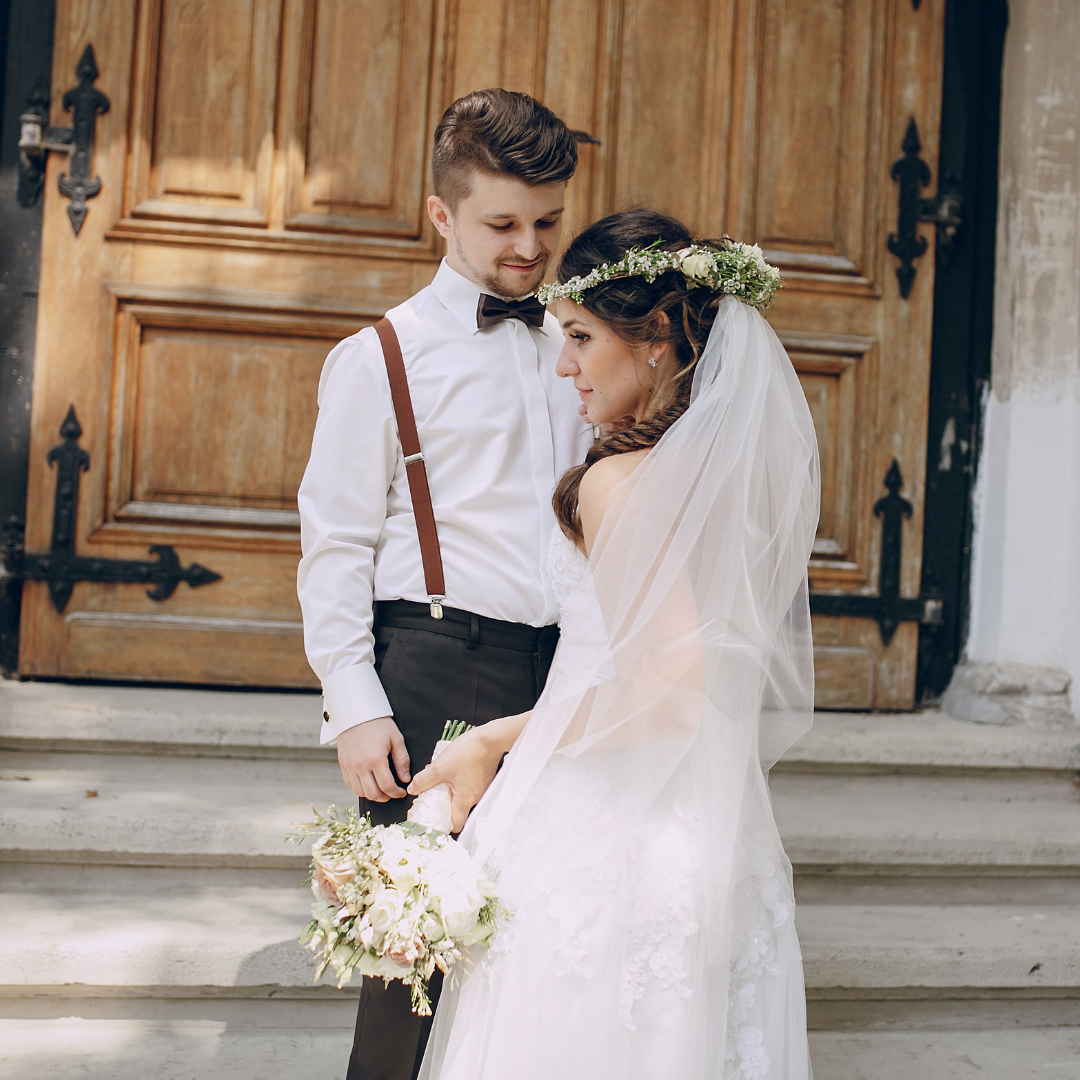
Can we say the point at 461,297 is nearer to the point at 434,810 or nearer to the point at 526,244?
the point at 526,244

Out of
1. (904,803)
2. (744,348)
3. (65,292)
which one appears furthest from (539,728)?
(65,292)

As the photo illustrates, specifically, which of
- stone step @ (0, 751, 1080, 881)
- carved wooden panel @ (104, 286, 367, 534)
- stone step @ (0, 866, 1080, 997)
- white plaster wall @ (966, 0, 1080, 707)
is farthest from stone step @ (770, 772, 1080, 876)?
carved wooden panel @ (104, 286, 367, 534)

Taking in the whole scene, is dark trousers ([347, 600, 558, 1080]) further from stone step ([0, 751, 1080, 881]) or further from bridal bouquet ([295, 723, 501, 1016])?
stone step ([0, 751, 1080, 881])

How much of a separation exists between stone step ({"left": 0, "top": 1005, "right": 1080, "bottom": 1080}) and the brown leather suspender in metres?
1.27

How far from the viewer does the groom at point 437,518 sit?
1.94 m

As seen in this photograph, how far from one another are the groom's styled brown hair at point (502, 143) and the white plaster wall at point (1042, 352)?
2255 mm

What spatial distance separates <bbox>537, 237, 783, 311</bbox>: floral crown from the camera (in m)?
1.81

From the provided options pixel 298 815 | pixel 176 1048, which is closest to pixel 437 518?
pixel 298 815

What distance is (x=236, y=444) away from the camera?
3.40 m

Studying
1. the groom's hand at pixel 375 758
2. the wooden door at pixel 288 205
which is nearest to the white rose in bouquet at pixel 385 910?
the groom's hand at pixel 375 758

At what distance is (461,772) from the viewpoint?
1717mm

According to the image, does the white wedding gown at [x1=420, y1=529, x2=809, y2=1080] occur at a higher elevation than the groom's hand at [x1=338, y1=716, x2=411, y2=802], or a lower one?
lower

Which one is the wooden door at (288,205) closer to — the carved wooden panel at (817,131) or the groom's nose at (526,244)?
the carved wooden panel at (817,131)

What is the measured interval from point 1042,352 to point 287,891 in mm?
3085
